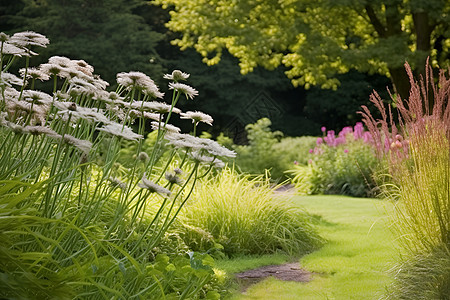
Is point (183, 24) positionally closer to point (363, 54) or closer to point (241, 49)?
point (241, 49)

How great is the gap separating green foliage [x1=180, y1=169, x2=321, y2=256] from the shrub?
486 cm

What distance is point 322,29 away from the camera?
14781 millimetres

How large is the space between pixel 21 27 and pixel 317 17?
11.0 meters

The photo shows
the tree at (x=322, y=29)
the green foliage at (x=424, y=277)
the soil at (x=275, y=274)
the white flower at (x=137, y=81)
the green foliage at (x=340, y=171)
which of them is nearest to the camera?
the white flower at (x=137, y=81)

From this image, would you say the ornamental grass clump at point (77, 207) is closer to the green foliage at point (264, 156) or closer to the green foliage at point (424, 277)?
the green foliage at point (424, 277)

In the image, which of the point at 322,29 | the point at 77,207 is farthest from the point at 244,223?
the point at 322,29

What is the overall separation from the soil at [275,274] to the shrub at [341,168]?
19.0ft

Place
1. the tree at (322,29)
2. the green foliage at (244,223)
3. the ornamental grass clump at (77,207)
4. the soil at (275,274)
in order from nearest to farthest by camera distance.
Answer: the ornamental grass clump at (77,207)
the soil at (275,274)
the green foliage at (244,223)
the tree at (322,29)

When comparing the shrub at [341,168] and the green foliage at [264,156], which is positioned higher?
the shrub at [341,168]

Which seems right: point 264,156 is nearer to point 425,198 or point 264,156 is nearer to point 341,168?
point 341,168

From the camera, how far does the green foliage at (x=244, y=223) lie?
5762 millimetres

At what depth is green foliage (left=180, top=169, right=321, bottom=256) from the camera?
5.76 m

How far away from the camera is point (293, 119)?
1022 inches

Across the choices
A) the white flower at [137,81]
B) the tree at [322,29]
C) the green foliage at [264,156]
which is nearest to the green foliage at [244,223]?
the white flower at [137,81]
